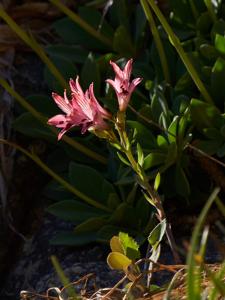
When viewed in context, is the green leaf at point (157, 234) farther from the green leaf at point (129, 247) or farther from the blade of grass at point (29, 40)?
the blade of grass at point (29, 40)

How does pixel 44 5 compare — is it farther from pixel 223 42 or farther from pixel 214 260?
pixel 214 260

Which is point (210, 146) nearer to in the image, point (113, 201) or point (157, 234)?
point (113, 201)

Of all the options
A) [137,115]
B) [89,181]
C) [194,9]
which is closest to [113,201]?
[89,181]

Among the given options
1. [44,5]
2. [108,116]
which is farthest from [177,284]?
[44,5]

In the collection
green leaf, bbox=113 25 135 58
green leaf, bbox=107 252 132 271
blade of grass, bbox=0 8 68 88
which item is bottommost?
green leaf, bbox=107 252 132 271

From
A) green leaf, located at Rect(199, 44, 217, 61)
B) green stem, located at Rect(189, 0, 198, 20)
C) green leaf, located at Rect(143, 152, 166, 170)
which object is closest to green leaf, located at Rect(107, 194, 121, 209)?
green leaf, located at Rect(143, 152, 166, 170)

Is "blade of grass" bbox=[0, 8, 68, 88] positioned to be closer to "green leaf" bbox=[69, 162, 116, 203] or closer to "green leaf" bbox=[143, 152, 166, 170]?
"green leaf" bbox=[69, 162, 116, 203]

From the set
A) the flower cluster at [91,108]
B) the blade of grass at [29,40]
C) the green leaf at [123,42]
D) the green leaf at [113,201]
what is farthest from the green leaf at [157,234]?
the green leaf at [123,42]

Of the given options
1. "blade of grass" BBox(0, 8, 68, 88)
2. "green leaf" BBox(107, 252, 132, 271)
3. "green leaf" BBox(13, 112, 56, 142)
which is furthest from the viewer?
"green leaf" BBox(13, 112, 56, 142)
